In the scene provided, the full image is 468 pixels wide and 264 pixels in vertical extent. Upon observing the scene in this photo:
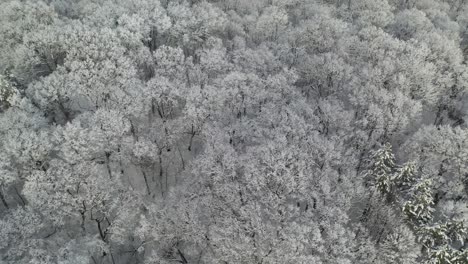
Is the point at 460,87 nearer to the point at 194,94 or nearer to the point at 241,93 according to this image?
the point at 241,93

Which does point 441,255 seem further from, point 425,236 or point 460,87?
point 460,87

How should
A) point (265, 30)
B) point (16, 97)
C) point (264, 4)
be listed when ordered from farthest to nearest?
point (264, 4)
point (265, 30)
point (16, 97)

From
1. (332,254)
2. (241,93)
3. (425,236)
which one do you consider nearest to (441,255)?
(425,236)

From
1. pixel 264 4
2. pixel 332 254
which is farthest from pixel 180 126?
pixel 264 4

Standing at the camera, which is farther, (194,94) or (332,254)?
(194,94)

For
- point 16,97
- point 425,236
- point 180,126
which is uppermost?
point 16,97

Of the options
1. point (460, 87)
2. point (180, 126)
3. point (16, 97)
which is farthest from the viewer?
point (460, 87)

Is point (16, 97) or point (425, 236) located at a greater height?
point (16, 97)
